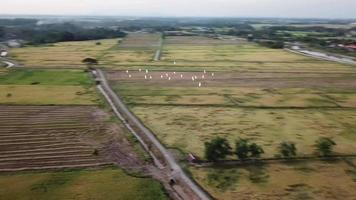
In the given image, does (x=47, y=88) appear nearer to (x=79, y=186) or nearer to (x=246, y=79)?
(x=246, y=79)

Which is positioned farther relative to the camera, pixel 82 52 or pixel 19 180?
pixel 82 52

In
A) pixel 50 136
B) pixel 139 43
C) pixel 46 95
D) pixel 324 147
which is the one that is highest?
pixel 324 147

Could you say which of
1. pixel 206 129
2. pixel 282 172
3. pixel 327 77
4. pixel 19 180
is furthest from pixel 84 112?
pixel 327 77

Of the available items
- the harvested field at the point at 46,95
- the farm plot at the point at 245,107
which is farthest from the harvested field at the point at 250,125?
the harvested field at the point at 46,95

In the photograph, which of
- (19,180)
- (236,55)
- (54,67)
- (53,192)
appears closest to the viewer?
(53,192)

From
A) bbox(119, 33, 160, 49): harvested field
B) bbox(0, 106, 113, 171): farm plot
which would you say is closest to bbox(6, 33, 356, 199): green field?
bbox(0, 106, 113, 171): farm plot

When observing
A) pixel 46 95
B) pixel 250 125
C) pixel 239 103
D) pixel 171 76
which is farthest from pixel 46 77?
pixel 250 125

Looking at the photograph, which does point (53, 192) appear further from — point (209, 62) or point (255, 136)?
point (209, 62)
